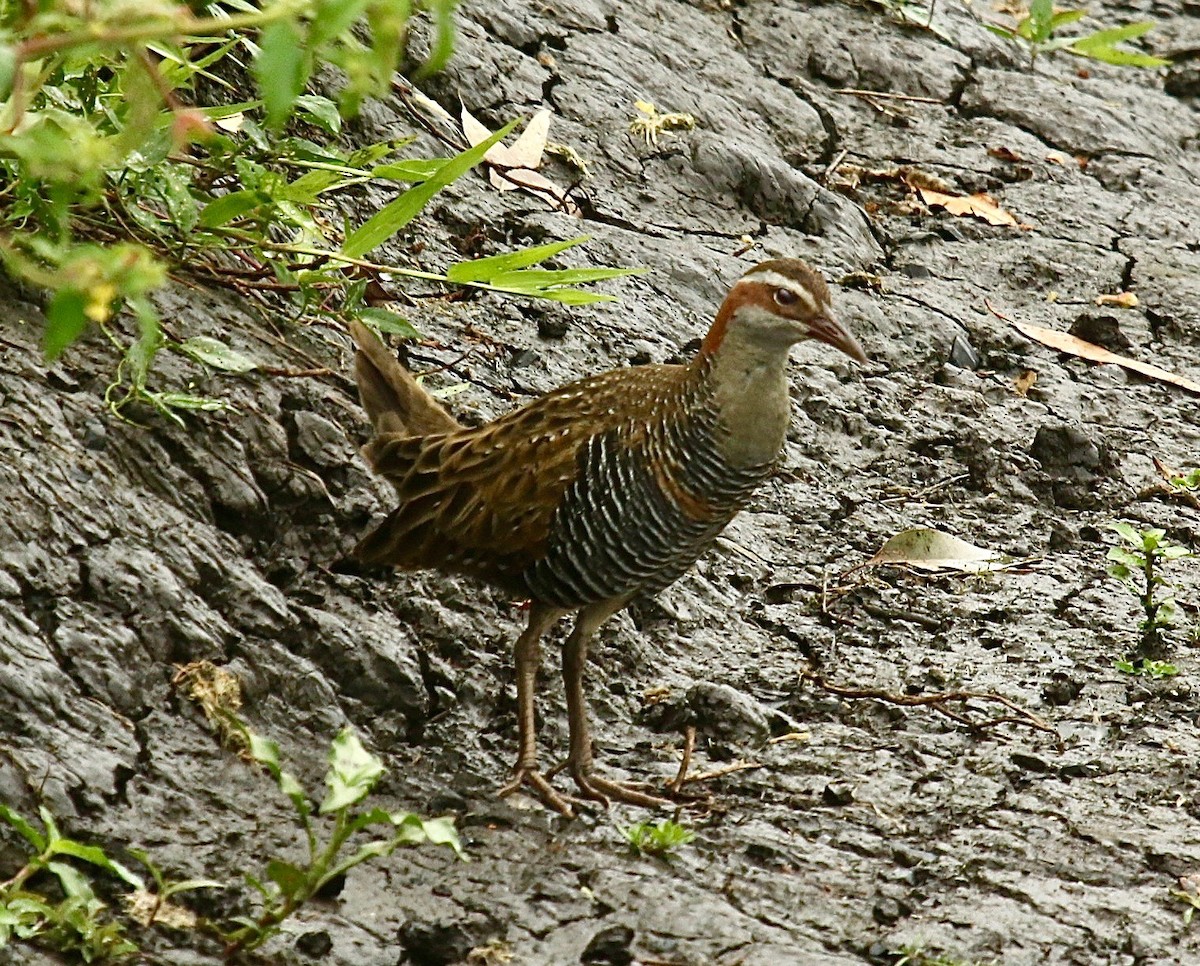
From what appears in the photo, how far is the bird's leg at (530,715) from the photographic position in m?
4.02

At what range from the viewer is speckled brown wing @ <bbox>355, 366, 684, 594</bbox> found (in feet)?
13.7

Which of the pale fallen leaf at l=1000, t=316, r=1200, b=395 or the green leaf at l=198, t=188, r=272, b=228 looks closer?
the green leaf at l=198, t=188, r=272, b=228

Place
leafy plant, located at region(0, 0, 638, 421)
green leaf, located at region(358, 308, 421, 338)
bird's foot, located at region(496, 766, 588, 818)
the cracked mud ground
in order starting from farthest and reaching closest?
green leaf, located at region(358, 308, 421, 338) → bird's foot, located at region(496, 766, 588, 818) → leafy plant, located at region(0, 0, 638, 421) → the cracked mud ground

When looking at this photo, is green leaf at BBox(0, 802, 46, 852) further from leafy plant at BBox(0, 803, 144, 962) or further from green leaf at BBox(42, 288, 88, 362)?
green leaf at BBox(42, 288, 88, 362)

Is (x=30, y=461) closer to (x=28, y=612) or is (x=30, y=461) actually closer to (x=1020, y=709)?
(x=28, y=612)

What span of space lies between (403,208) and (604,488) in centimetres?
96

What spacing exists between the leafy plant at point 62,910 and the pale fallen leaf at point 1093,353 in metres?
4.40

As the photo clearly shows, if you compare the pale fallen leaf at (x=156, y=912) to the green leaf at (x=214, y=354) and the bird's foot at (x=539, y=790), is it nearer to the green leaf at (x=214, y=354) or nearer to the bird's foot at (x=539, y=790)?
the bird's foot at (x=539, y=790)

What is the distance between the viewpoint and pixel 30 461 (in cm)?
385

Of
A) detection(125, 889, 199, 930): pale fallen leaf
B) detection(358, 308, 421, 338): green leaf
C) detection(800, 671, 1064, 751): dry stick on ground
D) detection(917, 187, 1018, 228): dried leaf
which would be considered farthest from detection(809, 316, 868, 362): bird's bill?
detection(917, 187, 1018, 228): dried leaf

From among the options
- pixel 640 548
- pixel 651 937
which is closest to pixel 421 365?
pixel 640 548

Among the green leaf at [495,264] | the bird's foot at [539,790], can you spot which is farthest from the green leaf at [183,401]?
the bird's foot at [539,790]

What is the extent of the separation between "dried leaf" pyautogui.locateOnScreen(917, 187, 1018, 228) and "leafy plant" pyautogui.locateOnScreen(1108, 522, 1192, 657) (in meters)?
2.38

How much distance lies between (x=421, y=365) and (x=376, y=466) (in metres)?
0.72
